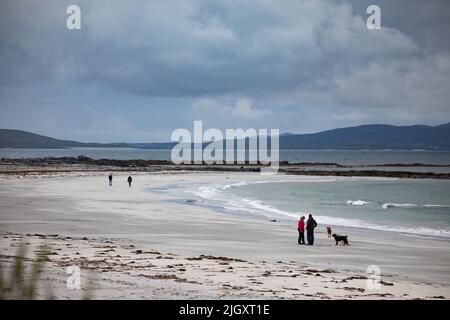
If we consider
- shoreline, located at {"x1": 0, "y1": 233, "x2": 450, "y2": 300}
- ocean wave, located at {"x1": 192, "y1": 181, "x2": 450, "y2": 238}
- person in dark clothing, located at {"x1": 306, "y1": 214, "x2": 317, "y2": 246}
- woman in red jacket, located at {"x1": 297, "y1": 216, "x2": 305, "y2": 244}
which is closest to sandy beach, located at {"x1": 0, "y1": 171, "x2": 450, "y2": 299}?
shoreline, located at {"x1": 0, "y1": 233, "x2": 450, "y2": 300}

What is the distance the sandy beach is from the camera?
11266mm

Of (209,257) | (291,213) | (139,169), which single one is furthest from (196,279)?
(139,169)

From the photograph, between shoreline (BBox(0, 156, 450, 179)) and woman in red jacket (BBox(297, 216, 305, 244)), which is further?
shoreline (BBox(0, 156, 450, 179))

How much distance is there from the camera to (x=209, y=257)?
52.4 ft

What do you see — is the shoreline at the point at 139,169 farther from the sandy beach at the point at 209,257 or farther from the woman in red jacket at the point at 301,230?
the woman in red jacket at the point at 301,230

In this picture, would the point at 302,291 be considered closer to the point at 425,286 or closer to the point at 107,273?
the point at 425,286

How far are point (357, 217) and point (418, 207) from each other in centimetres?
939

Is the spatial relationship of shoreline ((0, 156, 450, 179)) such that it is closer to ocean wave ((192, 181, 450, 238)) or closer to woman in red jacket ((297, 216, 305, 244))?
ocean wave ((192, 181, 450, 238))

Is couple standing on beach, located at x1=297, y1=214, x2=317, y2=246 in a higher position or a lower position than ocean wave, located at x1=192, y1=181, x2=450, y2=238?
higher

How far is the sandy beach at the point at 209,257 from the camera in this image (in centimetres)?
1127

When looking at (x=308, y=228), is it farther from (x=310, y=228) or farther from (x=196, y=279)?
(x=196, y=279)

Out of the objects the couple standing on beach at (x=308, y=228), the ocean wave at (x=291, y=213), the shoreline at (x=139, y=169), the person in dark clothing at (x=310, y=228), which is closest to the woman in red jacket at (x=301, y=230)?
the couple standing on beach at (x=308, y=228)

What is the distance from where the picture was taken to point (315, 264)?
15867mm
